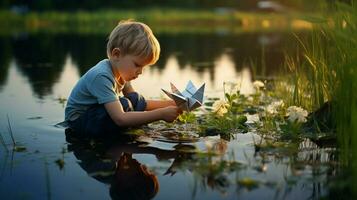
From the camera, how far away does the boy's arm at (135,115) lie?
3.78 meters

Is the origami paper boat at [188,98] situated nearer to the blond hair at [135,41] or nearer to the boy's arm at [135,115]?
the boy's arm at [135,115]

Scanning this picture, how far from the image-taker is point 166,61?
1124cm

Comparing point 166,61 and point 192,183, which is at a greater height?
point 166,61

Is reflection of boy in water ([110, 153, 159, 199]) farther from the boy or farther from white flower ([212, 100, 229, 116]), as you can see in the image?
white flower ([212, 100, 229, 116])

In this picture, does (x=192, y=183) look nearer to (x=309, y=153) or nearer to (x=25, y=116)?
(x=309, y=153)

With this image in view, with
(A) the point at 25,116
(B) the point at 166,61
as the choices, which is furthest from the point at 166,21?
(A) the point at 25,116

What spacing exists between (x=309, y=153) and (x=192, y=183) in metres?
0.97

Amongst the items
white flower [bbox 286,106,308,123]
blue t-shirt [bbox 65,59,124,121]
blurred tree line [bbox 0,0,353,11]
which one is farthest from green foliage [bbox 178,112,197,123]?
blurred tree line [bbox 0,0,353,11]

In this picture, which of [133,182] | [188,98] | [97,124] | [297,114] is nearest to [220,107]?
[188,98]

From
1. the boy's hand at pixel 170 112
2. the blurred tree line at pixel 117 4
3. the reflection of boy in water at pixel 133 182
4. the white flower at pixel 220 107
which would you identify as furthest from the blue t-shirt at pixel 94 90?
the blurred tree line at pixel 117 4

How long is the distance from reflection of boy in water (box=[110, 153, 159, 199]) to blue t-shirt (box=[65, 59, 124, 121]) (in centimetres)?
84

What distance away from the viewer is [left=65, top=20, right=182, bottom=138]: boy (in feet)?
12.5

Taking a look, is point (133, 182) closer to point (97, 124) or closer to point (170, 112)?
point (170, 112)

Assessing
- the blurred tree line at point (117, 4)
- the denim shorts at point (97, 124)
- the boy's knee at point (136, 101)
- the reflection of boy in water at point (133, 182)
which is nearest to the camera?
the reflection of boy in water at point (133, 182)
